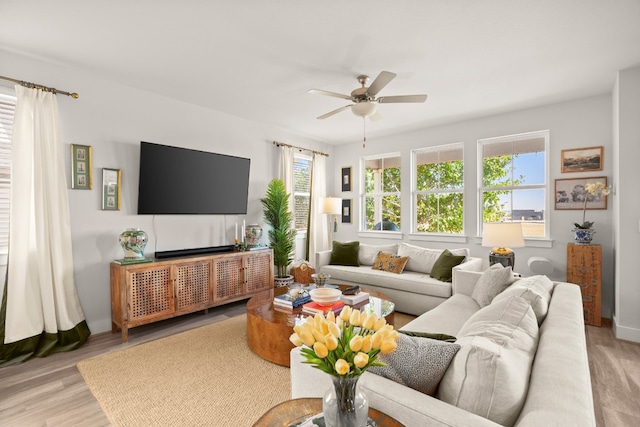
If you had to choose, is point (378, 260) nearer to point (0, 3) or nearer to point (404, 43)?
point (404, 43)

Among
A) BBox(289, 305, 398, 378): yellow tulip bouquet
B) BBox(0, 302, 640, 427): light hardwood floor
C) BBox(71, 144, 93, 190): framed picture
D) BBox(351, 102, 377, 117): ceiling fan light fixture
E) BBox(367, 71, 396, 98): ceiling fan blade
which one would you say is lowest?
BBox(0, 302, 640, 427): light hardwood floor

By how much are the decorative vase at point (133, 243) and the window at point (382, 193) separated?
3.87 m

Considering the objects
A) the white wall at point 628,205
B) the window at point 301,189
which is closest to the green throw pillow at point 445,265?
the white wall at point 628,205

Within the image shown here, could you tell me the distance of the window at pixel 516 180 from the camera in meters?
4.45

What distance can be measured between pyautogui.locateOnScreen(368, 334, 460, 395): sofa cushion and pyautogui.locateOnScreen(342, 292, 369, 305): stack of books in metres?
1.84

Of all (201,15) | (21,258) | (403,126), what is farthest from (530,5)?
(21,258)

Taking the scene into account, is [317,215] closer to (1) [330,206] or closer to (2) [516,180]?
(1) [330,206]

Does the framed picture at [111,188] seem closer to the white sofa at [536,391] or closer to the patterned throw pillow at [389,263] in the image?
the white sofa at [536,391]

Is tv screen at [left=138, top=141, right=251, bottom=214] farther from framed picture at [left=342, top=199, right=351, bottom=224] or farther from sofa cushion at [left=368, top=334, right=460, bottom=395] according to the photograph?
sofa cushion at [left=368, top=334, right=460, bottom=395]

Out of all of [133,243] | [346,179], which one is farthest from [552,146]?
[133,243]

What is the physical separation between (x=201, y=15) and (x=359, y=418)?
8.61ft

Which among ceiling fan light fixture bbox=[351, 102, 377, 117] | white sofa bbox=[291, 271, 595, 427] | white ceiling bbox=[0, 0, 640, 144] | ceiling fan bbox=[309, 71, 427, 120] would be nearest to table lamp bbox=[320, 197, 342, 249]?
white ceiling bbox=[0, 0, 640, 144]

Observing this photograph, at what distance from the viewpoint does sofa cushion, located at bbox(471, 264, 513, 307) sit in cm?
271

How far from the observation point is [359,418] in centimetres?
90
